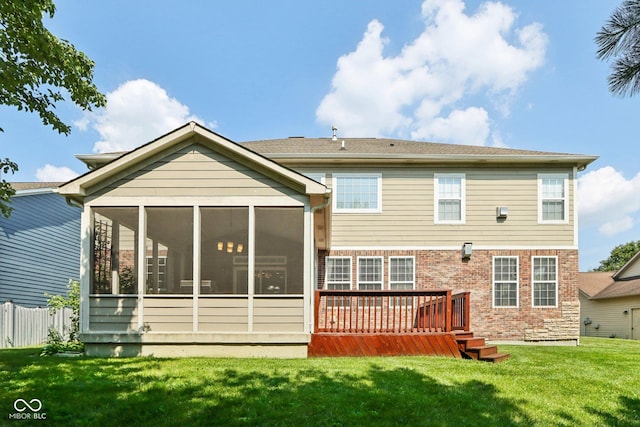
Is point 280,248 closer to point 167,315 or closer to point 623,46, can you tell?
point 167,315

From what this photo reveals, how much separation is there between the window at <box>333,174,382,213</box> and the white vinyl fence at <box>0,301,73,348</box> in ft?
26.8

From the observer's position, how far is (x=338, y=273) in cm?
1262

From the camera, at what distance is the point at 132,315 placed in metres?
7.92

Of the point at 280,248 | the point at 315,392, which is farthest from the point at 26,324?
the point at 315,392

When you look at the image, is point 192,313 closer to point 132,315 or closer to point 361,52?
point 132,315

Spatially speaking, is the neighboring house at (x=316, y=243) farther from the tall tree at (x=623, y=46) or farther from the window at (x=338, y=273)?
the tall tree at (x=623, y=46)

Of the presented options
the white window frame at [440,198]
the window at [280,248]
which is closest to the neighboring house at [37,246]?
the window at [280,248]

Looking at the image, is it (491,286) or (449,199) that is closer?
Result: (491,286)

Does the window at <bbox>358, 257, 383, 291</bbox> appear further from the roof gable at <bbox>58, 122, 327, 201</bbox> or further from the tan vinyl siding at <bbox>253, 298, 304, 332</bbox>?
the roof gable at <bbox>58, 122, 327, 201</bbox>

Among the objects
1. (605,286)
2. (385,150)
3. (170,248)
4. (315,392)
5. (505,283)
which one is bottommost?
(605,286)

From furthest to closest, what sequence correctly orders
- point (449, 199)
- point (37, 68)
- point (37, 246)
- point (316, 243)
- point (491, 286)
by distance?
point (37, 246)
point (449, 199)
point (491, 286)
point (316, 243)
point (37, 68)

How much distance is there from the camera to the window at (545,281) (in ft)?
41.2

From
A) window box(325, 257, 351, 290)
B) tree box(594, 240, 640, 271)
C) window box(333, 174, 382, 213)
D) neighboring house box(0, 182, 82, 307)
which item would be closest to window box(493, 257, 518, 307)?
window box(333, 174, 382, 213)

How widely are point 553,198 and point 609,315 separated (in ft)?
45.2
